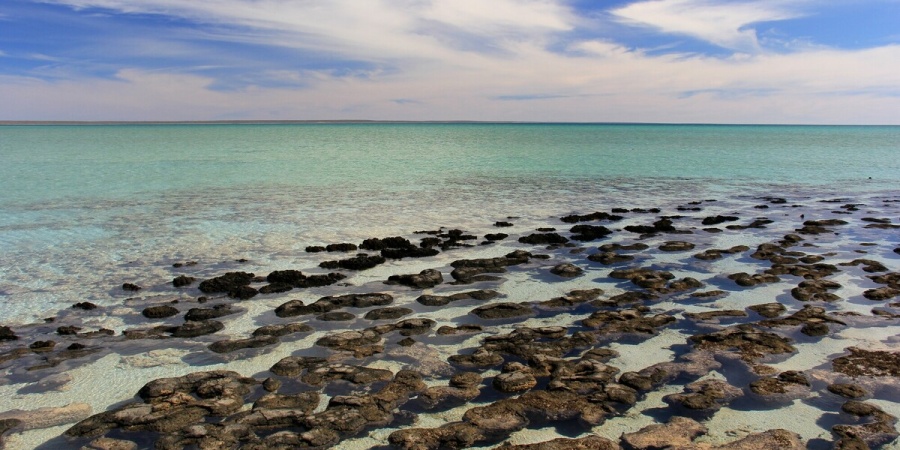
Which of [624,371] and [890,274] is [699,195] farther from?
[624,371]

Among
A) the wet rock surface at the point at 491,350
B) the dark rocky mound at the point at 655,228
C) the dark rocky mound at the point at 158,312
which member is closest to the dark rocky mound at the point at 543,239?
the wet rock surface at the point at 491,350

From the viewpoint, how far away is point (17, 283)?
10.9 meters

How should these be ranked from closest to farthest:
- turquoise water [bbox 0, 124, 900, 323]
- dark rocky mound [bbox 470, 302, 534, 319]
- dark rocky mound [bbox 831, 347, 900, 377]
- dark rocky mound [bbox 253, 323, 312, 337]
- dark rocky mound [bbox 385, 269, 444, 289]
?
dark rocky mound [bbox 831, 347, 900, 377] < dark rocky mound [bbox 253, 323, 312, 337] < dark rocky mound [bbox 470, 302, 534, 319] < dark rocky mound [bbox 385, 269, 444, 289] < turquoise water [bbox 0, 124, 900, 323]

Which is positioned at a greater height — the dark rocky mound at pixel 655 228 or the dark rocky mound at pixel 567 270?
the dark rocky mound at pixel 655 228

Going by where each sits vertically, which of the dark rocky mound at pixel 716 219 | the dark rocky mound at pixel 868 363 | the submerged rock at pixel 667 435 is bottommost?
the submerged rock at pixel 667 435

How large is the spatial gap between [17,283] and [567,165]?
110 ft

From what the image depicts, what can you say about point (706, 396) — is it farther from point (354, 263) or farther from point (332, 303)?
point (354, 263)

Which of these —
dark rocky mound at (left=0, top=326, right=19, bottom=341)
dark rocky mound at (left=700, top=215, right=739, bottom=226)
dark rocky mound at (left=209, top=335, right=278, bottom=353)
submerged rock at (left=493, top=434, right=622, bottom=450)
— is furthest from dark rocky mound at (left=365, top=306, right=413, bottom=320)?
dark rocky mound at (left=700, top=215, right=739, bottom=226)

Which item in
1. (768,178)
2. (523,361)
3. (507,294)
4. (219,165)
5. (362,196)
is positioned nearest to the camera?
(523,361)

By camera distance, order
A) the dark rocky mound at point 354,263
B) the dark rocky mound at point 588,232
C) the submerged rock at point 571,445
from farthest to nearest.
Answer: the dark rocky mound at point 588,232
the dark rocky mound at point 354,263
the submerged rock at point 571,445

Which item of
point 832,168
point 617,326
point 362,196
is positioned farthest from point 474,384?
point 832,168

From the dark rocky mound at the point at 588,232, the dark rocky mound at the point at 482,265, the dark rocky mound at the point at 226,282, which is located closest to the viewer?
the dark rocky mound at the point at 226,282

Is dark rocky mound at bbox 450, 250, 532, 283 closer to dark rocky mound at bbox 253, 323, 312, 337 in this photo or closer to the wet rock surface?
the wet rock surface

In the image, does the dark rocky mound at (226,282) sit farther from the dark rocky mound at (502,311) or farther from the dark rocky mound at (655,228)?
the dark rocky mound at (655,228)
